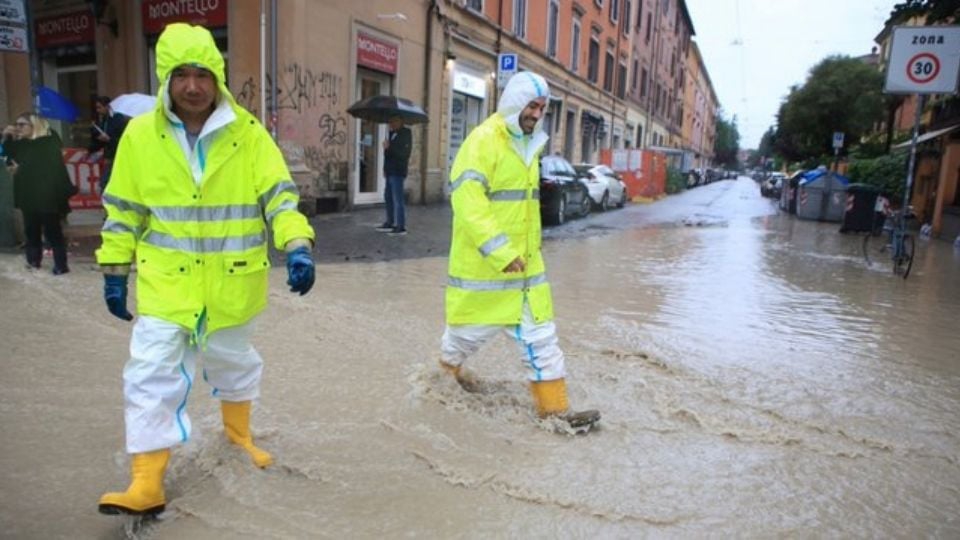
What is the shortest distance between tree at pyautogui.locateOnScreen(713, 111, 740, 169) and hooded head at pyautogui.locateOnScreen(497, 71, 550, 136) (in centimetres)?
12690

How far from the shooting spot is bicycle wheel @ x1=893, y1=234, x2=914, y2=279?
946 cm

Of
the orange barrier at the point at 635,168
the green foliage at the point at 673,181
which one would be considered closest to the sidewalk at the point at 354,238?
the orange barrier at the point at 635,168

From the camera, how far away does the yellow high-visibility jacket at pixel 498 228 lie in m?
3.41

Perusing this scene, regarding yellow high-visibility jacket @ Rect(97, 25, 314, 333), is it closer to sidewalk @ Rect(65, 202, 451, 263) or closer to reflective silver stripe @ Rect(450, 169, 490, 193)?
reflective silver stripe @ Rect(450, 169, 490, 193)

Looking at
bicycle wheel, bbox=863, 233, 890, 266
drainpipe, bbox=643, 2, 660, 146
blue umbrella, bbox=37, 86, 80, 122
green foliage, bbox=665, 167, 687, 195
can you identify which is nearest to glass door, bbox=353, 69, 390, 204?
blue umbrella, bbox=37, 86, 80, 122

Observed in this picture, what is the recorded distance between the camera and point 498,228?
3.36m

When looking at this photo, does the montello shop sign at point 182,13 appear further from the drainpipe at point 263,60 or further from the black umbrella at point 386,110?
the black umbrella at point 386,110

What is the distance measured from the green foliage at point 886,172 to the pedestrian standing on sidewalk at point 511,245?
62.9ft

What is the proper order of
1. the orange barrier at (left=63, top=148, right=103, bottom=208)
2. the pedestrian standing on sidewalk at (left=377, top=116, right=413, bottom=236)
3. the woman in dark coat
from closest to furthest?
the woman in dark coat
the orange barrier at (left=63, top=148, right=103, bottom=208)
the pedestrian standing on sidewalk at (left=377, top=116, right=413, bottom=236)

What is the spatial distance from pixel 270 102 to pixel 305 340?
796 cm

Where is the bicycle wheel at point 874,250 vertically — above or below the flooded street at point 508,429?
above

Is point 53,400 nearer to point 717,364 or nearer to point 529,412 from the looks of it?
point 529,412

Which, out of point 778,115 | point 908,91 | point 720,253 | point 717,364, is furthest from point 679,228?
point 778,115

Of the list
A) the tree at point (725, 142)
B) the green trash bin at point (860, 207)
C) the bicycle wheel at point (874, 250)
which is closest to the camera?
the bicycle wheel at point (874, 250)
